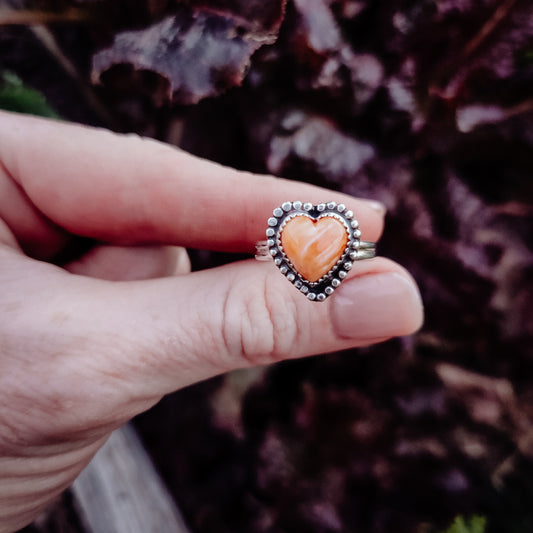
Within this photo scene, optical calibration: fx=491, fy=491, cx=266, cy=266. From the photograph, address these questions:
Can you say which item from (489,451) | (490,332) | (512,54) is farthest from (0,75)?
(489,451)

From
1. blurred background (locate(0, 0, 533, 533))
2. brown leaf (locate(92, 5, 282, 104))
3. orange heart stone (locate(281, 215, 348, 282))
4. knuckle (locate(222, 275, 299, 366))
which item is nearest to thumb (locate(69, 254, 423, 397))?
knuckle (locate(222, 275, 299, 366))

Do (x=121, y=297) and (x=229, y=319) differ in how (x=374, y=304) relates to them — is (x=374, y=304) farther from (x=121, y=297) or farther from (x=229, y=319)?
(x=121, y=297)

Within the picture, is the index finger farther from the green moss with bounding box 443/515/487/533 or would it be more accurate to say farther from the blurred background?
→ the green moss with bounding box 443/515/487/533

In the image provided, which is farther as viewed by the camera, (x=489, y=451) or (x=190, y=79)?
(x=489, y=451)

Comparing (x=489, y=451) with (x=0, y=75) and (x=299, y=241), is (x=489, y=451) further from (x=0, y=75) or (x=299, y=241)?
(x=0, y=75)

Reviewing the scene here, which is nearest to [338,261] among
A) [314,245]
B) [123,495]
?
[314,245]

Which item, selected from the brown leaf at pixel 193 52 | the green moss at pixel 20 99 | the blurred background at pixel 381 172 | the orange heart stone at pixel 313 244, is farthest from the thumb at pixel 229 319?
the green moss at pixel 20 99
